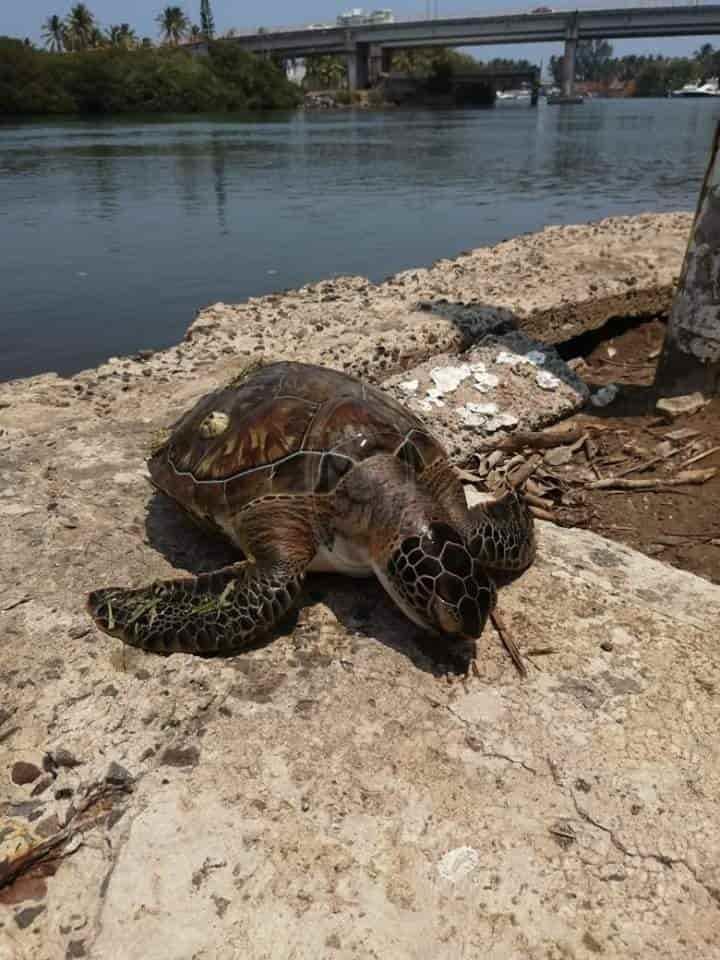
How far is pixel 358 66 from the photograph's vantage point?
10356 cm

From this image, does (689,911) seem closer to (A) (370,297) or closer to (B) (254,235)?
(A) (370,297)

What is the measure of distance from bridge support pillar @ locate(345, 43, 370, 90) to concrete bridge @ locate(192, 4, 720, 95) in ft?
0.45

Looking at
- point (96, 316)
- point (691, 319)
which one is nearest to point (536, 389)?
point (691, 319)

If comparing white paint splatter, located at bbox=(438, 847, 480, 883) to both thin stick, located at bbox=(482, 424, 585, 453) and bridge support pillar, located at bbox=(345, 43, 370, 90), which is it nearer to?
thin stick, located at bbox=(482, 424, 585, 453)

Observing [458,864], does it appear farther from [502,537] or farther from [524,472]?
[524,472]

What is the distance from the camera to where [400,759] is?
3043 mm

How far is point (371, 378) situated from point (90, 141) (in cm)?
4574

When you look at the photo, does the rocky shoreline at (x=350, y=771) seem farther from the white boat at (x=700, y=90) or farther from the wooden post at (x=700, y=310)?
the white boat at (x=700, y=90)

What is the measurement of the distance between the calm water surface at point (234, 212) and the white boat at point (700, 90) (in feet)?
474

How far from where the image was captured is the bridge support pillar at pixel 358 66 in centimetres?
9924

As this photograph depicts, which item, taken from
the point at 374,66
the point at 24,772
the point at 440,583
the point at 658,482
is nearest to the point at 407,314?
the point at 658,482

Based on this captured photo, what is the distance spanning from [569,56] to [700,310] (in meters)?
111

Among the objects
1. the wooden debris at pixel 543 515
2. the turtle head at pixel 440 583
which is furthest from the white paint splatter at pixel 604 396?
the turtle head at pixel 440 583

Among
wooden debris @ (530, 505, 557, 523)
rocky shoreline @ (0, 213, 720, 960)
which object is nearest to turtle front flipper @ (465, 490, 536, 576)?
rocky shoreline @ (0, 213, 720, 960)
